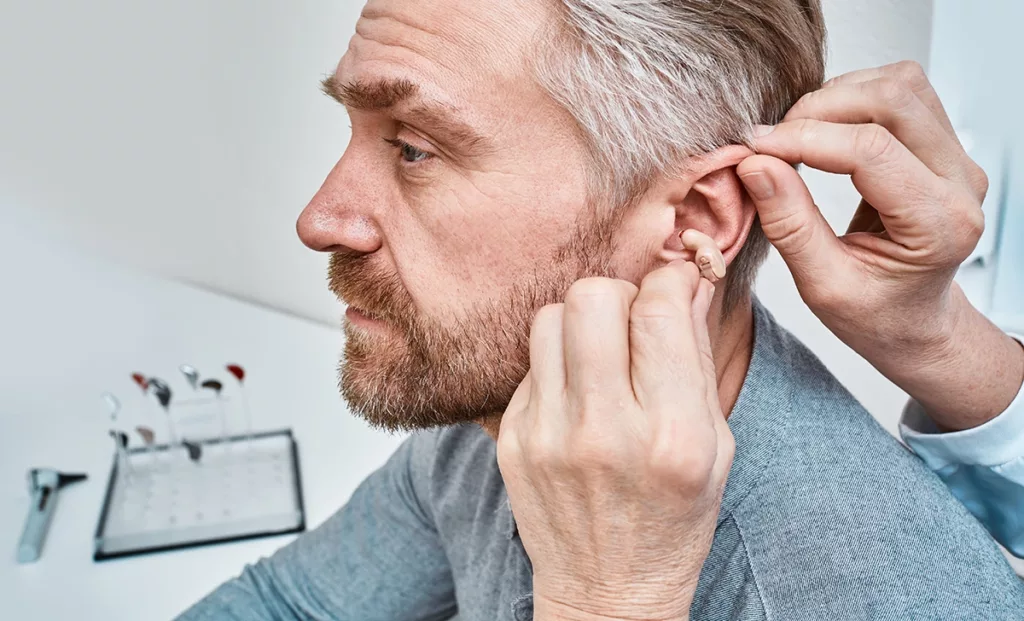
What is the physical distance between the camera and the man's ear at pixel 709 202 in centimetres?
92

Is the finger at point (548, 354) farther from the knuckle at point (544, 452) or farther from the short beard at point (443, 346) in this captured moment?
the short beard at point (443, 346)

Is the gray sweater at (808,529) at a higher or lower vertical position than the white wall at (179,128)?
lower

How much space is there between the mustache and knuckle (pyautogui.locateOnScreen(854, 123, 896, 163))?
0.49 metres

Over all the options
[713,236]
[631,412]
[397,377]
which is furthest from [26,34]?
[631,412]

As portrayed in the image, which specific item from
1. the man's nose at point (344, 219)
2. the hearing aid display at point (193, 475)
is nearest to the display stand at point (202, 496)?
the hearing aid display at point (193, 475)

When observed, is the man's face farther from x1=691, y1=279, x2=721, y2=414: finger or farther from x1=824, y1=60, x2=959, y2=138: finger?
x1=824, y1=60, x2=959, y2=138: finger

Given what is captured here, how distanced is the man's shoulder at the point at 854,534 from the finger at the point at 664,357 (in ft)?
0.79

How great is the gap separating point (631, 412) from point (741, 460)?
26 cm

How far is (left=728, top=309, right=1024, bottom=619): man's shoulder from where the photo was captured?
0.81m

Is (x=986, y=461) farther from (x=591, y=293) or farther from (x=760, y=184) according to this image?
(x=591, y=293)

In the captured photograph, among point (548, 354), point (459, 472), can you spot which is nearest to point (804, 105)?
point (548, 354)

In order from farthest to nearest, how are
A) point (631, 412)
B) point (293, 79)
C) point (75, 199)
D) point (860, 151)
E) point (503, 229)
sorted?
point (75, 199), point (293, 79), point (503, 229), point (860, 151), point (631, 412)

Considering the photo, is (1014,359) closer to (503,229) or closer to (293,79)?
(503,229)

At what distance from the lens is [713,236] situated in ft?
Result: 3.13
